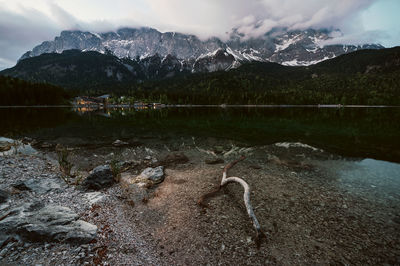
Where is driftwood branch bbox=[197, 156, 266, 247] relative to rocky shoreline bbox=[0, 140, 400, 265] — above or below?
above

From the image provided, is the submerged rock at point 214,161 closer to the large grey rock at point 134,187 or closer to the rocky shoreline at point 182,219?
the rocky shoreline at point 182,219

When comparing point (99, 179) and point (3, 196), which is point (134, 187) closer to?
point (99, 179)

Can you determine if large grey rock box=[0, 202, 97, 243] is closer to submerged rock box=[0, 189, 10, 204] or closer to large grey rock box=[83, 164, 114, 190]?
submerged rock box=[0, 189, 10, 204]

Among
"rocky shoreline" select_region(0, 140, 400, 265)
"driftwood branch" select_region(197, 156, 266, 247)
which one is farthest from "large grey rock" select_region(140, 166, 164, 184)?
"driftwood branch" select_region(197, 156, 266, 247)

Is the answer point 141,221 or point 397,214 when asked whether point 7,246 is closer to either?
point 141,221

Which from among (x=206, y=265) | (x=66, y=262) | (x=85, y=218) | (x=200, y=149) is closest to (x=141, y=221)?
(x=85, y=218)

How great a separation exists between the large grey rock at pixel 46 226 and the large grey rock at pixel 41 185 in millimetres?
4932

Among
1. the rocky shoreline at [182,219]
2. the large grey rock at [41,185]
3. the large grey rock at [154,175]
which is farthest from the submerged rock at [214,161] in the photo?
the large grey rock at [41,185]

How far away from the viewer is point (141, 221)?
451 inches

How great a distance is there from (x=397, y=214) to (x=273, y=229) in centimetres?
912

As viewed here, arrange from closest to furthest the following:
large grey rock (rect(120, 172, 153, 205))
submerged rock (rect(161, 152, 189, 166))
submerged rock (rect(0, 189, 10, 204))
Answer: submerged rock (rect(0, 189, 10, 204)) → large grey rock (rect(120, 172, 153, 205)) → submerged rock (rect(161, 152, 189, 166))

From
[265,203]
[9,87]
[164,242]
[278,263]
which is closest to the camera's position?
[278,263]

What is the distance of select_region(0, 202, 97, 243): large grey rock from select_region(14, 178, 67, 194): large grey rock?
4.93 m

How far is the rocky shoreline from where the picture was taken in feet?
28.6
